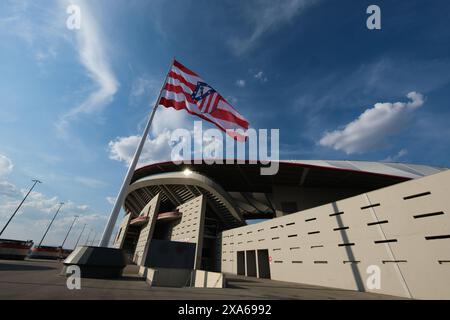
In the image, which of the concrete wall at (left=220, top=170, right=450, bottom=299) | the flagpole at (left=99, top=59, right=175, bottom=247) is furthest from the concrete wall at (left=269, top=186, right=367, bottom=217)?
the flagpole at (left=99, top=59, right=175, bottom=247)

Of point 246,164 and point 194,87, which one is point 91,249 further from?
point 246,164

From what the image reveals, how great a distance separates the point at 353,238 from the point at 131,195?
41.3 m

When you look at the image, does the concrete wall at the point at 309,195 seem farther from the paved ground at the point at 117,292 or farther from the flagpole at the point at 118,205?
the flagpole at the point at 118,205

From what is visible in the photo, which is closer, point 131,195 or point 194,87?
point 194,87

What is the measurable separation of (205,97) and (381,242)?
12.4m

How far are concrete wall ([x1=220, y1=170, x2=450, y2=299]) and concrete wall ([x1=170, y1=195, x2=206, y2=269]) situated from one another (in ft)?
44.5

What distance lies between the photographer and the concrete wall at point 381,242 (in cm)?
789

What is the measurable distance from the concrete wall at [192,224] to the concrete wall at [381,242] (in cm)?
1358

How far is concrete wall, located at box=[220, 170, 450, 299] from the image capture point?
7887mm

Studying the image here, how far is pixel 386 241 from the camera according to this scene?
31.5 feet

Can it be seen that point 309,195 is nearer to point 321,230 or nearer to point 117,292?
point 321,230

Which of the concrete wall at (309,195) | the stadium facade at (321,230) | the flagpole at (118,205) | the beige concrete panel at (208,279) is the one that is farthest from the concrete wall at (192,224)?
the flagpole at (118,205)

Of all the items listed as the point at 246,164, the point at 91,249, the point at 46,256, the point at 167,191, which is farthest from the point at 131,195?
the point at 91,249

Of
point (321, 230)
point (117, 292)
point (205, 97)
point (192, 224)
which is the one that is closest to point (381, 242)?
point (321, 230)
